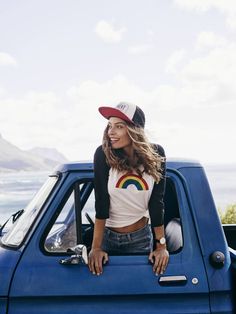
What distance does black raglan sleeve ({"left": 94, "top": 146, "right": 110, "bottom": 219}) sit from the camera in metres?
2.85

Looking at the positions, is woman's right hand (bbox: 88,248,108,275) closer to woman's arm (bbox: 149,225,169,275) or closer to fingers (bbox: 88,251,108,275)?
fingers (bbox: 88,251,108,275)

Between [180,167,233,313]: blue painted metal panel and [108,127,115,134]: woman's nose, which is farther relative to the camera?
[108,127,115,134]: woman's nose

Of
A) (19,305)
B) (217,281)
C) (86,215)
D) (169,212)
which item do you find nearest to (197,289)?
(217,281)

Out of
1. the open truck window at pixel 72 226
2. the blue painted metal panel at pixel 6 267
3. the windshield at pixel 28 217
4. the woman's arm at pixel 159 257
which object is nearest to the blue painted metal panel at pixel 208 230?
the open truck window at pixel 72 226

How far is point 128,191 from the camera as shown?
113 inches

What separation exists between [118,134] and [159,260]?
815 mm

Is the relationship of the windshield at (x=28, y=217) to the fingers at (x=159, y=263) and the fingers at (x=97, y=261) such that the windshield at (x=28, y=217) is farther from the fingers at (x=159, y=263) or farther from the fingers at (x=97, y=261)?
the fingers at (x=159, y=263)

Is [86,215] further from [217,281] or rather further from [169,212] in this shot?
[217,281]

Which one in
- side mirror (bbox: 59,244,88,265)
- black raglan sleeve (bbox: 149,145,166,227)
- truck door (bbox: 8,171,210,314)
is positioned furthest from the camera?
black raglan sleeve (bbox: 149,145,166,227)

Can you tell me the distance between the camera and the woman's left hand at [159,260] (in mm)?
2785

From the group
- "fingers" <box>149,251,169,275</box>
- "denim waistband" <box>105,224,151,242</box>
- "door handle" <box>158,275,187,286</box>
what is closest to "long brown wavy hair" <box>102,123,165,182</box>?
"denim waistband" <box>105,224,151,242</box>

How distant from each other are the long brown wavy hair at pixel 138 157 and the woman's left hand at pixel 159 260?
0.45m

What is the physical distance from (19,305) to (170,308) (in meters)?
0.91

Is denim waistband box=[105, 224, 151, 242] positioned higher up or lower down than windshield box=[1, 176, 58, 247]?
lower down
